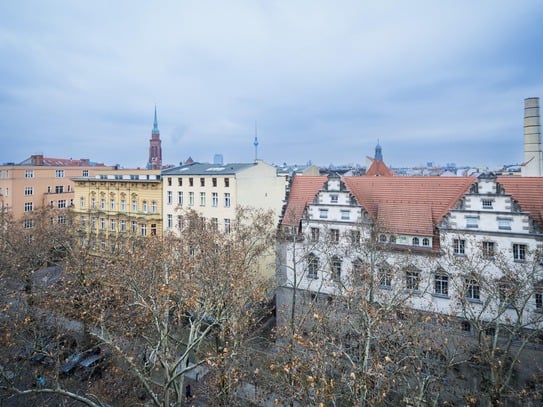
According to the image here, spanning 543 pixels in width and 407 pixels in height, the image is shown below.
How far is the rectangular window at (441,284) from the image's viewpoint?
94.3 ft

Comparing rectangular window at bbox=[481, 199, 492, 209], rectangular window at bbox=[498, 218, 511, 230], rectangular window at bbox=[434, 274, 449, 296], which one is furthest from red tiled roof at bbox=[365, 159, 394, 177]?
rectangular window at bbox=[434, 274, 449, 296]

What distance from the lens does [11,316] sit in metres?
18.4

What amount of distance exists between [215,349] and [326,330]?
7.22 m

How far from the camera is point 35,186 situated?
65875mm

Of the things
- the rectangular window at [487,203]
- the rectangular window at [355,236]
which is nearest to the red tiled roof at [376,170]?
the rectangular window at [355,236]

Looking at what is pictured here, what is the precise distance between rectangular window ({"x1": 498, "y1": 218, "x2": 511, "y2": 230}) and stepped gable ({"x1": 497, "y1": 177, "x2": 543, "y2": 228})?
1.44 meters

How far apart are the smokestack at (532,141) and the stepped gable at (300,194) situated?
25.0 m

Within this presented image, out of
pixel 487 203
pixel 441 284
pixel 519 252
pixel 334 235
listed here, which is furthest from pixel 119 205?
pixel 519 252

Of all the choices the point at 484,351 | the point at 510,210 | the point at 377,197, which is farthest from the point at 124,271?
the point at 510,210

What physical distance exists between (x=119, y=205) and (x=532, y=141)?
2145 inches

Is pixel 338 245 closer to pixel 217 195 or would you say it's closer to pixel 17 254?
pixel 217 195

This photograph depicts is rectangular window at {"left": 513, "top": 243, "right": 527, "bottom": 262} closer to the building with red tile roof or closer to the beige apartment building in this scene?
the building with red tile roof

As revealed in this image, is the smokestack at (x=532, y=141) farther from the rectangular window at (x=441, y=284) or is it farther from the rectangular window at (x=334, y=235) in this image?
the rectangular window at (x=334, y=235)

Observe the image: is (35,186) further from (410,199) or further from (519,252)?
(519,252)
